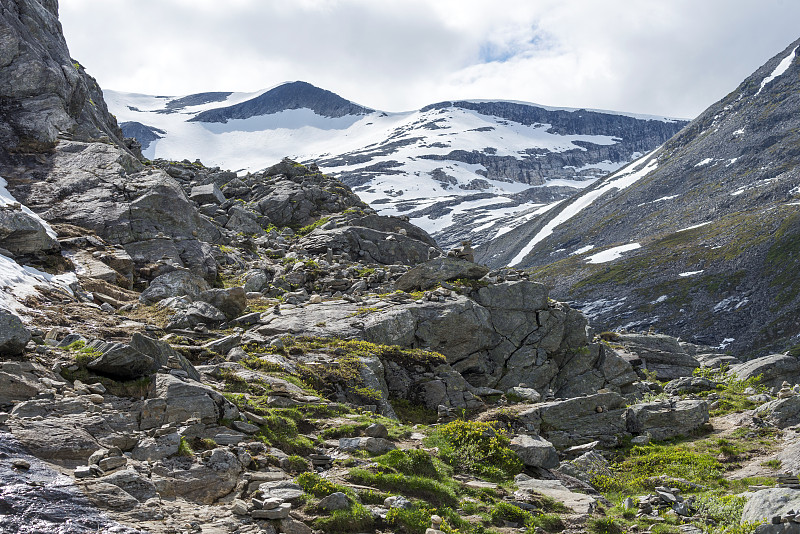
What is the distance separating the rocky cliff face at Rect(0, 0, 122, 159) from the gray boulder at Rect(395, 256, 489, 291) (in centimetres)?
2312

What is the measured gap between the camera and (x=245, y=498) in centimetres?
1012

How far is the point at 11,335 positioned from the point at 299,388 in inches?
334

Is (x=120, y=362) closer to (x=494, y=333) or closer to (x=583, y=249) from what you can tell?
(x=494, y=333)

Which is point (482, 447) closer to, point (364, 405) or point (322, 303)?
point (364, 405)

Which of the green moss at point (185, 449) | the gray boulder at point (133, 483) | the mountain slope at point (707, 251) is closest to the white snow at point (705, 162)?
the mountain slope at point (707, 251)

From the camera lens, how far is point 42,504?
7.73 meters

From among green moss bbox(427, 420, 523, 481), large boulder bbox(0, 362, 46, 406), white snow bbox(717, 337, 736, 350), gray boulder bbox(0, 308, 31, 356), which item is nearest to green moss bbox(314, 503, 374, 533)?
green moss bbox(427, 420, 523, 481)

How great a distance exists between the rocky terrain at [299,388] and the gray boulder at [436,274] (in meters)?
0.13

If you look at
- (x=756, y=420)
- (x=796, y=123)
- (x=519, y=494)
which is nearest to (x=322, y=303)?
(x=519, y=494)

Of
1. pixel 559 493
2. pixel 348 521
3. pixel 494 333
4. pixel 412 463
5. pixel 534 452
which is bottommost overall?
pixel 559 493

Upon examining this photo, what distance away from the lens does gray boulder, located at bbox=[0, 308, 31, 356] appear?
11.4 m

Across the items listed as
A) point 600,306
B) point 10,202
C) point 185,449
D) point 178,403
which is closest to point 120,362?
point 178,403

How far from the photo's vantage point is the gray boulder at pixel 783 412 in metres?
22.1

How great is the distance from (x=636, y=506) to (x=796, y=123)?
22167 cm
